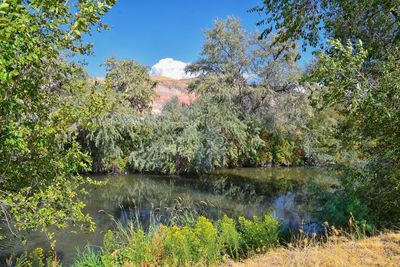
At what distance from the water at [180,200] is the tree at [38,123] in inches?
131

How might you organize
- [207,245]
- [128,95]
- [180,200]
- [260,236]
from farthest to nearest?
[180,200]
[128,95]
[260,236]
[207,245]

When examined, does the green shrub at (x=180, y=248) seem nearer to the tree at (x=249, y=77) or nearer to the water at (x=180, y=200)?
the water at (x=180, y=200)

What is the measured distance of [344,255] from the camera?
5199 mm

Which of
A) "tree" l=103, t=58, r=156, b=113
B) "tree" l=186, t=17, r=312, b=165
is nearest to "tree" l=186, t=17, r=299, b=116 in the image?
"tree" l=186, t=17, r=312, b=165

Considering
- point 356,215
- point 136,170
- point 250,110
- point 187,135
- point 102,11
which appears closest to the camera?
point 102,11

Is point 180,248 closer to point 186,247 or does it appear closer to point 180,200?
point 186,247

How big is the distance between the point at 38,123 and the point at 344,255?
4469 millimetres

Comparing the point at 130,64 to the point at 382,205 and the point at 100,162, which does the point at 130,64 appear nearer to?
the point at 100,162

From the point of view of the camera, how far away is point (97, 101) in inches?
215

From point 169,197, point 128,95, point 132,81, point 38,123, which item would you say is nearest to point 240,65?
point 132,81

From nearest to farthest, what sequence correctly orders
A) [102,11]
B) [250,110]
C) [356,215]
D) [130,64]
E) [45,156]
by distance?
1. [102,11]
2. [45,156]
3. [356,215]
4. [250,110]
5. [130,64]

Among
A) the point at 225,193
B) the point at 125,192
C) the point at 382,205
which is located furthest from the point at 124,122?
the point at 382,205

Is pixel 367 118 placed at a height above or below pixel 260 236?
above

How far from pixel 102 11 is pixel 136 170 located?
67.7 feet
